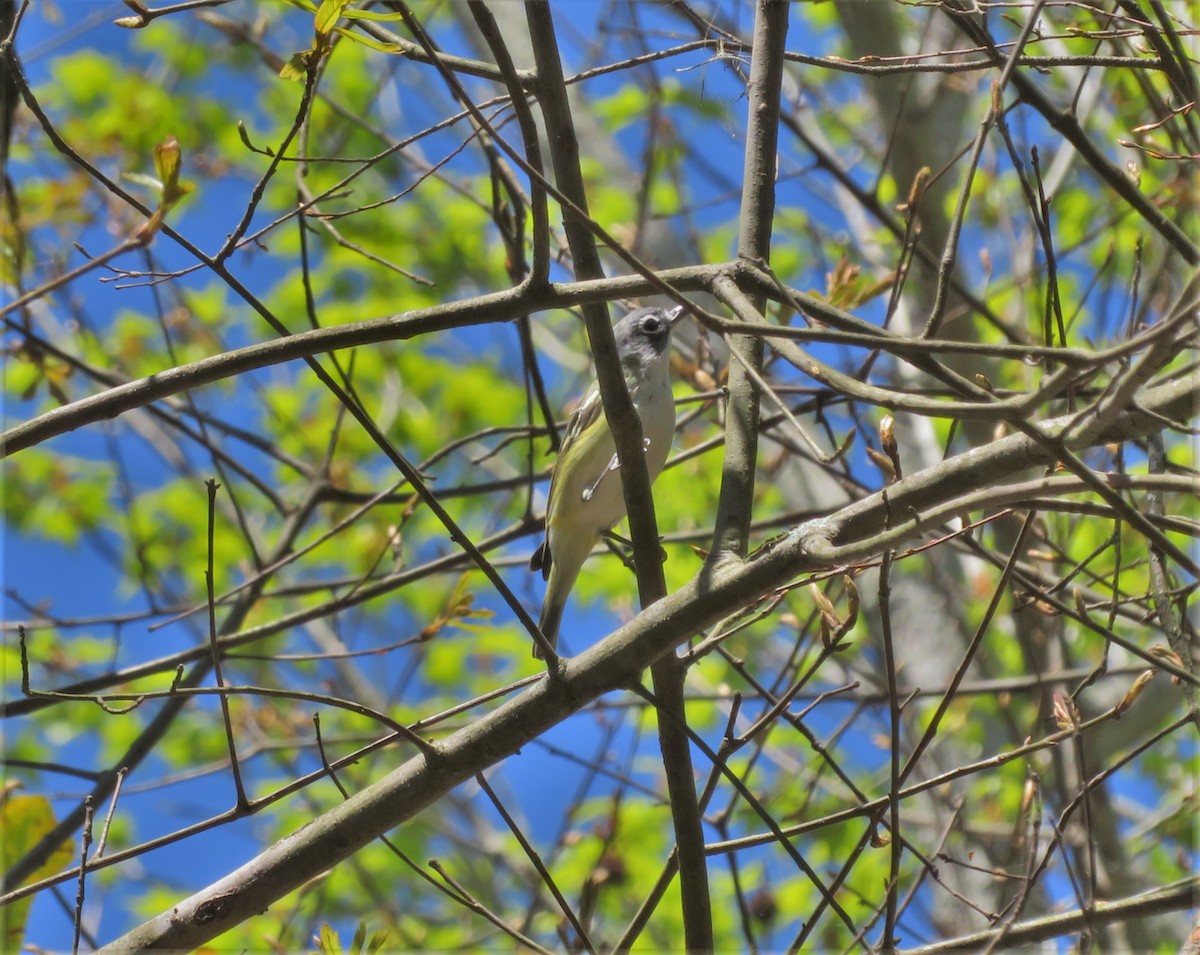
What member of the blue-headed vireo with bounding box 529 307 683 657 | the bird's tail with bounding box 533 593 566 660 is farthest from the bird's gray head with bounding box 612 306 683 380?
the bird's tail with bounding box 533 593 566 660

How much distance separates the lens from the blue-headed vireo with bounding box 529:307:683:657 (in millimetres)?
4180

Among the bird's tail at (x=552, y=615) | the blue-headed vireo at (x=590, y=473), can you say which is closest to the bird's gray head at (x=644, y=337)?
the blue-headed vireo at (x=590, y=473)

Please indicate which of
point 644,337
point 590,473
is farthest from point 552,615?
point 644,337

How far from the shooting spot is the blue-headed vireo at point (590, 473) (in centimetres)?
418

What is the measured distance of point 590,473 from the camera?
4.41 metres

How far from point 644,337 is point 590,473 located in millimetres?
716

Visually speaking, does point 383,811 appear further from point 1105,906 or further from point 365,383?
point 365,383

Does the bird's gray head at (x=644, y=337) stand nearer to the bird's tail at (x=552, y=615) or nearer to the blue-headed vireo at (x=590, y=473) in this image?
the blue-headed vireo at (x=590, y=473)

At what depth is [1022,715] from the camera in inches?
272

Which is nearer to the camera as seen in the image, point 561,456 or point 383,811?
point 383,811

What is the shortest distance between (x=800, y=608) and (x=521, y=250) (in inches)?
152

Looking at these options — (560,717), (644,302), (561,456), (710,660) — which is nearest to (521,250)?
(561,456)

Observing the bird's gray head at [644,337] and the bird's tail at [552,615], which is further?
the bird's gray head at [644,337]

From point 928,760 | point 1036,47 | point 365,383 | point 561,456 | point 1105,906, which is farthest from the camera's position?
point 365,383
